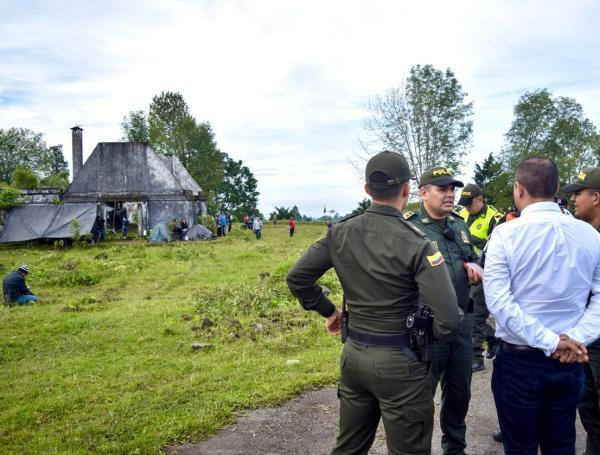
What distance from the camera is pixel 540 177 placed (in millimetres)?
3230

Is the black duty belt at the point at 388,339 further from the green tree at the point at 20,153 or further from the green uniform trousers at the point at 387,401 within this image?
the green tree at the point at 20,153

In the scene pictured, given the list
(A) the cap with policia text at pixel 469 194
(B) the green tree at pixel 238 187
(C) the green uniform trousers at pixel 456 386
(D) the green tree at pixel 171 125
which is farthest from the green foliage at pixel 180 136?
(C) the green uniform trousers at pixel 456 386

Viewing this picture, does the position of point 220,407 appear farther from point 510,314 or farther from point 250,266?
point 250,266

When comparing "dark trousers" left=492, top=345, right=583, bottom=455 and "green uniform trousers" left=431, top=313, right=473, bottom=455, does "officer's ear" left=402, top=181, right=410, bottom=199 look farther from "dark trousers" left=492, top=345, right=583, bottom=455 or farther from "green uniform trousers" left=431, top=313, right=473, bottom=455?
"green uniform trousers" left=431, top=313, right=473, bottom=455

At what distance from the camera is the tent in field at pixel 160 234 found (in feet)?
104

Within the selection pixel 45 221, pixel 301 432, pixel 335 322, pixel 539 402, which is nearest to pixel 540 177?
pixel 539 402

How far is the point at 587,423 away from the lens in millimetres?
4172

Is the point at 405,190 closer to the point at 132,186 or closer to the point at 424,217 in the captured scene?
the point at 424,217

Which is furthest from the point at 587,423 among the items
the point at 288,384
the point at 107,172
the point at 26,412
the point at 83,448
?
the point at 107,172

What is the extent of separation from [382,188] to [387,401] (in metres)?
1.28

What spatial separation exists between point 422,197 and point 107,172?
34031 millimetres

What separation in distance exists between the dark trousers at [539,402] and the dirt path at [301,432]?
5.15 ft

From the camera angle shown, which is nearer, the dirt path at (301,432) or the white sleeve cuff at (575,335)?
the white sleeve cuff at (575,335)

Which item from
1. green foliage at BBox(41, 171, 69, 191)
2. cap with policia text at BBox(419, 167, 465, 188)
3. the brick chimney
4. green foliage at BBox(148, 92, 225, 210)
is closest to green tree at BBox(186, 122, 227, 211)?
green foliage at BBox(148, 92, 225, 210)
